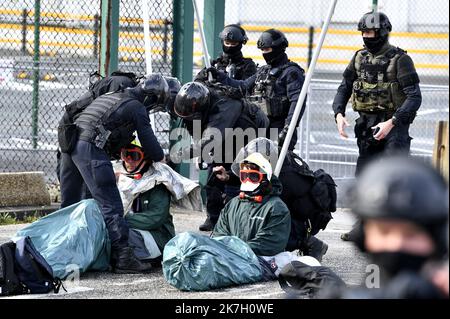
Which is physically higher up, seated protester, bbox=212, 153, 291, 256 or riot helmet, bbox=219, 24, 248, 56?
riot helmet, bbox=219, 24, 248, 56

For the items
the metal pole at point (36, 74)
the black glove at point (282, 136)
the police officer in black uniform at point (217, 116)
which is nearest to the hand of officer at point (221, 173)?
the police officer in black uniform at point (217, 116)

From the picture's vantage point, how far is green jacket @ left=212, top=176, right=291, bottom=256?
689 centimetres

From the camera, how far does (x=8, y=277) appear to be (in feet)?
21.0

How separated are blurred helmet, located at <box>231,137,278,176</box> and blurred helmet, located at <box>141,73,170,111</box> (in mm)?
664

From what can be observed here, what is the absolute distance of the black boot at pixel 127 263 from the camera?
7156mm

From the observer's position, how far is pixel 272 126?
28.3 feet

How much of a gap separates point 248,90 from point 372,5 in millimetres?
2126

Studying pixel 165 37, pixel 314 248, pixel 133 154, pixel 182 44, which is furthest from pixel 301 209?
pixel 165 37

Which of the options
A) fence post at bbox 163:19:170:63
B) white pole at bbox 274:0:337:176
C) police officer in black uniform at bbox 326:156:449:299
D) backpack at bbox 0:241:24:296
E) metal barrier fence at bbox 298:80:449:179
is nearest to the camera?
police officer in black uniform at bbox 326:156:449:299

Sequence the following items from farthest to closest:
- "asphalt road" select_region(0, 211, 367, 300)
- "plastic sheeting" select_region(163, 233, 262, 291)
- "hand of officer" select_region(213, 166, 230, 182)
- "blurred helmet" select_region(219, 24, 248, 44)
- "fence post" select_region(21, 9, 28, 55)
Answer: "fence post" select_region(21, 9, 28, 55)
"blurred helmet" select_region(219, 24, 248, 44)
"hand of officer" select_region(213, 166, 230, 182)
"plastic sheeting" select_region(163, 233, 262, 291)
"asphalt road" select_region(0, 211, 367, 300)

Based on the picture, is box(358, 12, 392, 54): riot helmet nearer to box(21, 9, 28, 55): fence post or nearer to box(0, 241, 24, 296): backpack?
box(0, 241, 24, 296): backpack

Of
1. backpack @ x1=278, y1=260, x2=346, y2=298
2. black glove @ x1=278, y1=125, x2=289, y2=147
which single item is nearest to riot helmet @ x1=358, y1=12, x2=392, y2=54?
black glove @ x1=278, y1=125, x2=289, y2=147

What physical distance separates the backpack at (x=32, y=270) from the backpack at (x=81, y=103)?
2.74ft

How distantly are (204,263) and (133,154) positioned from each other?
3.69ft
